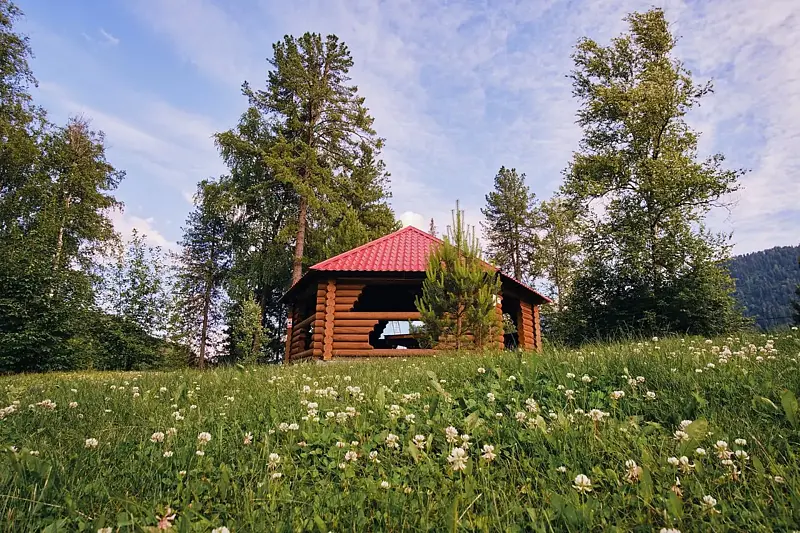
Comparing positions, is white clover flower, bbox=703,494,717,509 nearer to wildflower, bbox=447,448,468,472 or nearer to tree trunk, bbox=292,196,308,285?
wildflower, bbox=447,448,468,472

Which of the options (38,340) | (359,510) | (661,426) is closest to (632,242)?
(661,426)

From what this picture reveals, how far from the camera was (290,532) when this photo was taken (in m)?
2.18

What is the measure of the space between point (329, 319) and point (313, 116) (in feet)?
50.1

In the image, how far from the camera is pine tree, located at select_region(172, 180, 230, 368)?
30969 millimetres

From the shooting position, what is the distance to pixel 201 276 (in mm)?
32219

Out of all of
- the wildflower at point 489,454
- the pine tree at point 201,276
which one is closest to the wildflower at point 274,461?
the wildflower at point 489,454

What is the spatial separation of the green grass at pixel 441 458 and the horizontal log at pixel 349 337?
10.5 meters

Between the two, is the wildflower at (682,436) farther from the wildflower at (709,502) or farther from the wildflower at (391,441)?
the wildflower at (391,441)

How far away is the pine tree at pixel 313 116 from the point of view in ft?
80.7

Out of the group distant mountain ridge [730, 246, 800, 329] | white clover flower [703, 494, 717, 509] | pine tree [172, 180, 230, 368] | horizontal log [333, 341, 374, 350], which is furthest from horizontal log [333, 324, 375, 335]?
distant mountain ridge [730, 246, 800, 329]

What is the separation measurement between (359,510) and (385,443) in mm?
930

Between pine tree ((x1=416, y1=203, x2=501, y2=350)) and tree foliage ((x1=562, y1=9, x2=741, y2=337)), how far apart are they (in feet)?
37.6

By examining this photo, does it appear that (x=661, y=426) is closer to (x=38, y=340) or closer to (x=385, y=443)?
(x=385, y=443)

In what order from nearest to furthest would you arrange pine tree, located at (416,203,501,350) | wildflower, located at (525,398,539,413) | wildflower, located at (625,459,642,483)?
wildflower, located at (625,459,642,483) < wildflower, located at (525,398,539,413) < pine tree, located at (416,203,501,350)
